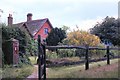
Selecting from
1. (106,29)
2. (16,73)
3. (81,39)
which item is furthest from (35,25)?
(16,73)

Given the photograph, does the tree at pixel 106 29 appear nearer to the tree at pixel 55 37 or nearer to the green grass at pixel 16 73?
the tree at pixel 55 37

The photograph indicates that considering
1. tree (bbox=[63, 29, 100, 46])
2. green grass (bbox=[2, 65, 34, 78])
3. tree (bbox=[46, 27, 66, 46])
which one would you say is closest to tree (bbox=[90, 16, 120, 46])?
tree (bbox=[46, 27, 66, 46])

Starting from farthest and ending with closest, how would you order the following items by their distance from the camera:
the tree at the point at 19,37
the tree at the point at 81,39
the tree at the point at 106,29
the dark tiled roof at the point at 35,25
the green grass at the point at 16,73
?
the dark tiled roof at the point at 35,25
the tree at the point at 106,29
the tree at the point at 81,39
the tree at the point at 19,37
the green grass at the point at 16,73

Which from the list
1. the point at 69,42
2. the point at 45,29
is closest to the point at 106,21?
the point at 45,29

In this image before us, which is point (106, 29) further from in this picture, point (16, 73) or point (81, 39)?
point (16, 73)

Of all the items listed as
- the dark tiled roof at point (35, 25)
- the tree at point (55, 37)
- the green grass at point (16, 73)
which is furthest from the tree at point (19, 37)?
the dark tiled roof at point (35, 25)

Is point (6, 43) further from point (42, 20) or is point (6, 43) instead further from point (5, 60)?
point (42, 20)

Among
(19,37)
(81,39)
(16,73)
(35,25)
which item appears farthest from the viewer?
(35,25)

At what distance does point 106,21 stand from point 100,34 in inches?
135

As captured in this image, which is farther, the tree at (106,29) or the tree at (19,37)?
the tree at (106,29)

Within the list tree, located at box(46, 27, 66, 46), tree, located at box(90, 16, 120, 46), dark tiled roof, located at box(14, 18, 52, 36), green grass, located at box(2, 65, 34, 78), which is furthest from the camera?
dark tiled roof, located at box(14, 18, 52, 36)

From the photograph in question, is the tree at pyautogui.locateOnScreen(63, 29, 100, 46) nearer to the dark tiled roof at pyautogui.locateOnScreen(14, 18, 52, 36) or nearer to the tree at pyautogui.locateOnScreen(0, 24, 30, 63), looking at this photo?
the tree at pyautogui.locateOnScreen(0, 24, 30, 63)

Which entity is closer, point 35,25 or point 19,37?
point 19,37

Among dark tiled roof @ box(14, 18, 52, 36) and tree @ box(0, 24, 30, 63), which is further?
dark tiled roof @ box(14, 18, 52, 36)
